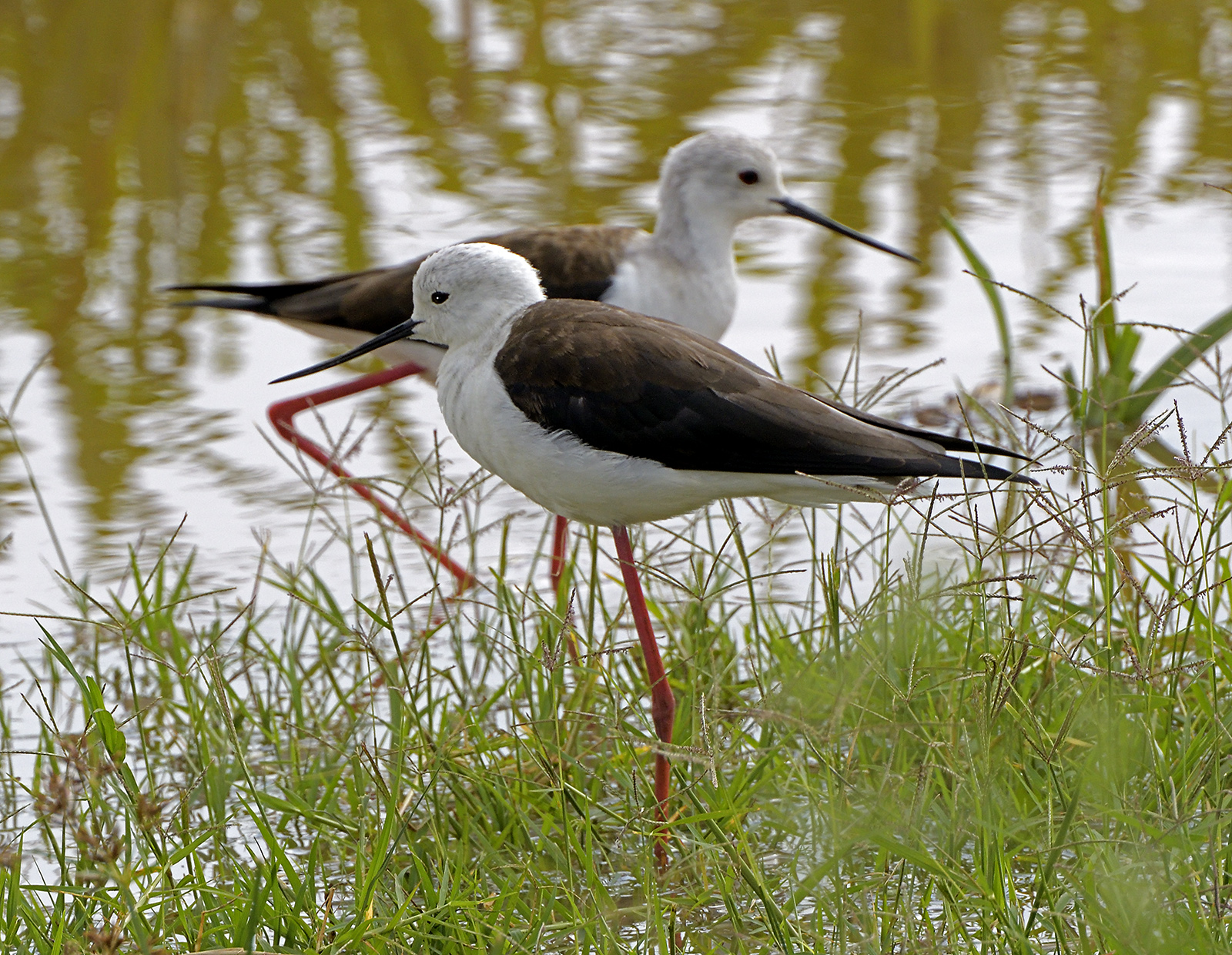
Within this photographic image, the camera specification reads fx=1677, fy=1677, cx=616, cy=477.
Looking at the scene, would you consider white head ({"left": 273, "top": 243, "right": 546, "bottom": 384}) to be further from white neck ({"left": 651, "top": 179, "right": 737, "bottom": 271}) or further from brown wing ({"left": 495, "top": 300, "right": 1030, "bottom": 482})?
white neck ({"left": 651, "top": 179, "right": 737, "bottom": 271})

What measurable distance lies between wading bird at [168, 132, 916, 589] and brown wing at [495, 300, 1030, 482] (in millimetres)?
1556

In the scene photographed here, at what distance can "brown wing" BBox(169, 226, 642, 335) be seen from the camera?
15.8ft

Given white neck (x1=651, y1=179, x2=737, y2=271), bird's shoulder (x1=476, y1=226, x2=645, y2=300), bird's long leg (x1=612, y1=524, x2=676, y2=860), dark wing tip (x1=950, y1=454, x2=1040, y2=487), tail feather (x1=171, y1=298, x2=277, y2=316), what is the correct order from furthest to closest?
tail feather (x1=171, y1=298, x2=277, y2=316) < white neck (x1=651, y1=179, x2=737, y2=271) < bird's shoulder (x1=476, y1=226, x2=645, y2=300) < bird's long leg (x1=612, y1=524, x2=676, y2=860) < dark wing tip (x1=950, y1=454, x2=1040, y2=487)

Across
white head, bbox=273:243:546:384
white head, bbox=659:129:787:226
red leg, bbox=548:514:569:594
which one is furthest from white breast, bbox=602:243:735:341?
white head, bbox=273:243:546:384

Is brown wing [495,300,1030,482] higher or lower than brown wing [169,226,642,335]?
higher

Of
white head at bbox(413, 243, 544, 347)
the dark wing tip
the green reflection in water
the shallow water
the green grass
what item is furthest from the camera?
the green reflection in water

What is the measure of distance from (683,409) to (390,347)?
2.07 metres

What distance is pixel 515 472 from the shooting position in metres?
3.21

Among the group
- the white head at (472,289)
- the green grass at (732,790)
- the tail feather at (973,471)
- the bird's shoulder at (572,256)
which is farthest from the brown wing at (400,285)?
the tail feather at (973,471)

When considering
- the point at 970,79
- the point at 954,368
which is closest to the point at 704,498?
the point at 954,368

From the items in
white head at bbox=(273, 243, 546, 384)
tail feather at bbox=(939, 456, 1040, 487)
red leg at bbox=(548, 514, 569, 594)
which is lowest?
red leg at bbox=(548, 514, 569, 594)

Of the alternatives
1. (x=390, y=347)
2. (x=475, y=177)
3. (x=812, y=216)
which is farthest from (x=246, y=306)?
(x=475, y=177)

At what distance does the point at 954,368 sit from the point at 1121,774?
12.1ft

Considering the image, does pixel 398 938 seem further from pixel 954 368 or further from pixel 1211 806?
pixel 954 368
